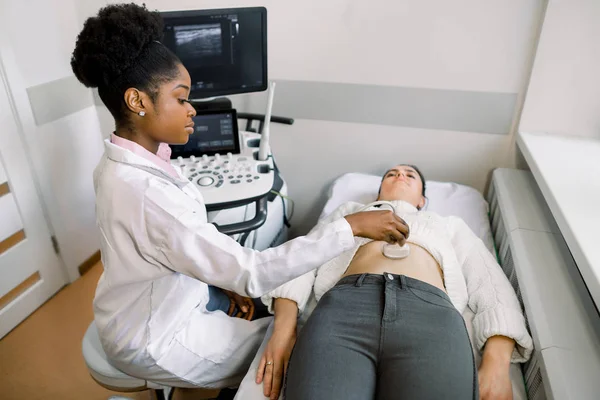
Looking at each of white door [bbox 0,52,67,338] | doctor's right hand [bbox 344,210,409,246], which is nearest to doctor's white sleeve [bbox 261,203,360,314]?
doctor's right hand [bbox 344,210,409,246]

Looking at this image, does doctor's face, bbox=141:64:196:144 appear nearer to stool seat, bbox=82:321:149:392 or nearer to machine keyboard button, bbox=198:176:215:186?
machine keyboard button, bbox=198:176:215:186

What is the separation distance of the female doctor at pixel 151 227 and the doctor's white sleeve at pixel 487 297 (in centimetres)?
44

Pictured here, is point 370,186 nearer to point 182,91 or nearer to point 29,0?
point 182,91

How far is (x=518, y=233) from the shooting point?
1481 millimetres

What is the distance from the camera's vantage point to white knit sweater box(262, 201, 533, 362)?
1212mm

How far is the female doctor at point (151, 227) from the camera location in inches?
36.6

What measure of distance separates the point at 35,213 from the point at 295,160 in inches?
51.3

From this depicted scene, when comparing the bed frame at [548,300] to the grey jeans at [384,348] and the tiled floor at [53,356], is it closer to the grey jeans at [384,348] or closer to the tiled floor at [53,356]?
the grey jeans at [384,348]

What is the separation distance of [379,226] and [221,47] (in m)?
1.03

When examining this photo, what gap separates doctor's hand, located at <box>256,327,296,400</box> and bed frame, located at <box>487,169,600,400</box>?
25.3 inches

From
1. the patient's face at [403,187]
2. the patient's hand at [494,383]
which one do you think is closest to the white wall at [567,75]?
the patient's face at [403,187]

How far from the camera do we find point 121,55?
0.94m

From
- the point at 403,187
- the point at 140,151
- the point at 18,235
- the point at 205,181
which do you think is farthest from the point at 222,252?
the point at 18,235

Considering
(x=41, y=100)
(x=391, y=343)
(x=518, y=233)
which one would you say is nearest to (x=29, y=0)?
(x=41, y=100)
